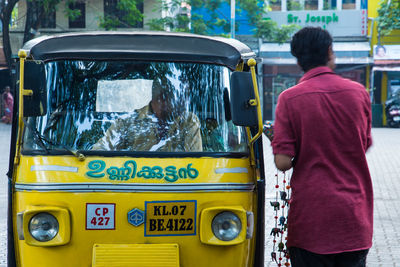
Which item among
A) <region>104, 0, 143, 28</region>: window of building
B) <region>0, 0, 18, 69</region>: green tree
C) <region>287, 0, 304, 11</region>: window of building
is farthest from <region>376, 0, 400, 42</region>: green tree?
<region>0, 0, 18, 69</region>: green tree

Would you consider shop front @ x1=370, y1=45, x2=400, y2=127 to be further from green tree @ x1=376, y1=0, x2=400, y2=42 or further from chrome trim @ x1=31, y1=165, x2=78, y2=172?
chrome trim @ x1=31, y1=165, x2=78, y2=172

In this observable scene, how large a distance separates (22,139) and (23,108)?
429 millimetres

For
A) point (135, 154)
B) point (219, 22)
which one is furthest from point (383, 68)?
point (135, 154)

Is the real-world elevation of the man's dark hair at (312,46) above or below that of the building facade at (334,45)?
below

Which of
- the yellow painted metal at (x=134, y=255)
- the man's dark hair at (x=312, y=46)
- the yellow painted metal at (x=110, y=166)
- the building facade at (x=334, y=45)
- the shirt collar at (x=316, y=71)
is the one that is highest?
the building facade at (x=334, y=45)

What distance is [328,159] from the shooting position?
3076 mm

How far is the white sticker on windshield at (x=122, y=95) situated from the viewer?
14.2 feet

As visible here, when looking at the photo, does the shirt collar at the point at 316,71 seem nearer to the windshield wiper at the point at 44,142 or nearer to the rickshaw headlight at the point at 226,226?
the rickshaw headlight at the point at 226,226

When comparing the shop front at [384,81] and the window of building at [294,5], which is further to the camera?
the window of building at [294,5]

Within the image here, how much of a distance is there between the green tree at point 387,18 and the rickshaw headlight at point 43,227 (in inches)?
1170

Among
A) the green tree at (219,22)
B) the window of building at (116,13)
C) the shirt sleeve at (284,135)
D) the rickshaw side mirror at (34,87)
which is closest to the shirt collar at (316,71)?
the shirt sleeve at (284,135)

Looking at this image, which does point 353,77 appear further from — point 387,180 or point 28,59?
point 28,59

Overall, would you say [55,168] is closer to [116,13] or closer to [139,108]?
[139,108]

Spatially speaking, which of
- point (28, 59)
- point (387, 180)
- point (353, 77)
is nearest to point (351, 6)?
point (353, 77)
